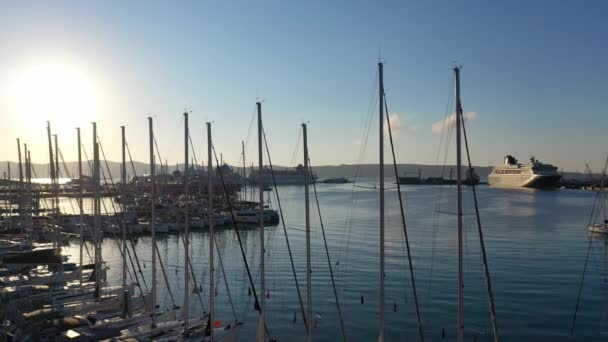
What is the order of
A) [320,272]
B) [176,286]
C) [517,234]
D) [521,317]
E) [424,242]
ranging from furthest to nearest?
[517,234] < [424,242] < [320,272] < [176,286] < [521,317]

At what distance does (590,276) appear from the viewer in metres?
40.2

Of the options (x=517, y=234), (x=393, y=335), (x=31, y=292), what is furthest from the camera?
(x=517, y=234)

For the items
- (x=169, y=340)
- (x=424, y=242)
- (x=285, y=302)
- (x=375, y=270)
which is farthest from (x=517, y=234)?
(x=169, y=340)

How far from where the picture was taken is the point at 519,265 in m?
44.8

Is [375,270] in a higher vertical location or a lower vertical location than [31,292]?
lower

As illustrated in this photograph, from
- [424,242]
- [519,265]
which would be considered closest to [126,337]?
[519,265]

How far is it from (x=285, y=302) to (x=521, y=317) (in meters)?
15.1

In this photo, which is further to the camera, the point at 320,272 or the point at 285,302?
the point at 320,272

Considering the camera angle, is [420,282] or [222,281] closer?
[420,282]

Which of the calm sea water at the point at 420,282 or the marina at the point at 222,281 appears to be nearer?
the marina at the point at 222,281

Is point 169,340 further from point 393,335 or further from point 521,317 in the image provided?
point 521,317

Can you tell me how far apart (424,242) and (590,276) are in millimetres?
22344

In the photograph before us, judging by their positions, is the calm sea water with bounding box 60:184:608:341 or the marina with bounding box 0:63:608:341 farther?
the calm sea water with bounding box 60:184:608:341

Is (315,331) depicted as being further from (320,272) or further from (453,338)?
(320,272)
